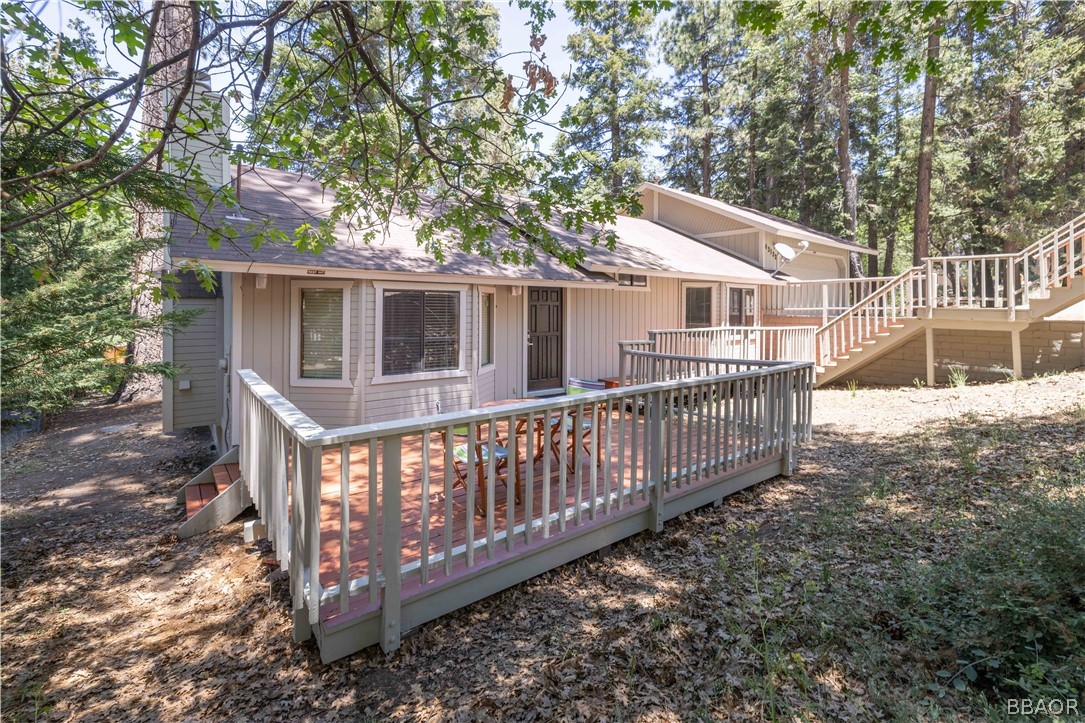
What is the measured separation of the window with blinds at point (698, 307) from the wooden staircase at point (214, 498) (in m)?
10.2

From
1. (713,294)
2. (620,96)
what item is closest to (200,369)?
(713,294)

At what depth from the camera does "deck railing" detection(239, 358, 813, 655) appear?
279 centimetres

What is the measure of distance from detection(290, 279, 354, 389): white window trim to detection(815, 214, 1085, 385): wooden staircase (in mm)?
9720

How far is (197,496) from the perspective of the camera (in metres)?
5.36

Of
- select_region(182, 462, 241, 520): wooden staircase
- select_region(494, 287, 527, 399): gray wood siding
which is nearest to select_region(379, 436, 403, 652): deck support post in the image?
select_region(182, 462, 241, 520): wooden staircase

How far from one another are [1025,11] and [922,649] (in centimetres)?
2115

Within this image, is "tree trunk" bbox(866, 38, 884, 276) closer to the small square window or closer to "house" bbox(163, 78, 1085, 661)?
"house" bbox(163, 78, 1085, 661)

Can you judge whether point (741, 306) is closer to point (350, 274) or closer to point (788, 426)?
point (788, 426)

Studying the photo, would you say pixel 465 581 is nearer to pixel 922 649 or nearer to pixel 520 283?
pixel 922 649

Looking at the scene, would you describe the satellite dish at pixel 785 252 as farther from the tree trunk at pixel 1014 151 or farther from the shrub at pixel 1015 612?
the shrub at pixel 1015 612

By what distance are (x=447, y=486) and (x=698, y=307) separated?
1130 cm

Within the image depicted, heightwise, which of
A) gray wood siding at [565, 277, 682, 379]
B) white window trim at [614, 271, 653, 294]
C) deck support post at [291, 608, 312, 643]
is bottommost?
deck support post at [291, 608, 312, 643]

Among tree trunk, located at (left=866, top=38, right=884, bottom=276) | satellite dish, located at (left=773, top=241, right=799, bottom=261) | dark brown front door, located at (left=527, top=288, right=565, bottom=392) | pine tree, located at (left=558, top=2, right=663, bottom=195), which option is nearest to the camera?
dark brown front door, located at (left=527, top=288, right=565, bottom=392)

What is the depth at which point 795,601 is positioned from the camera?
136 inches
